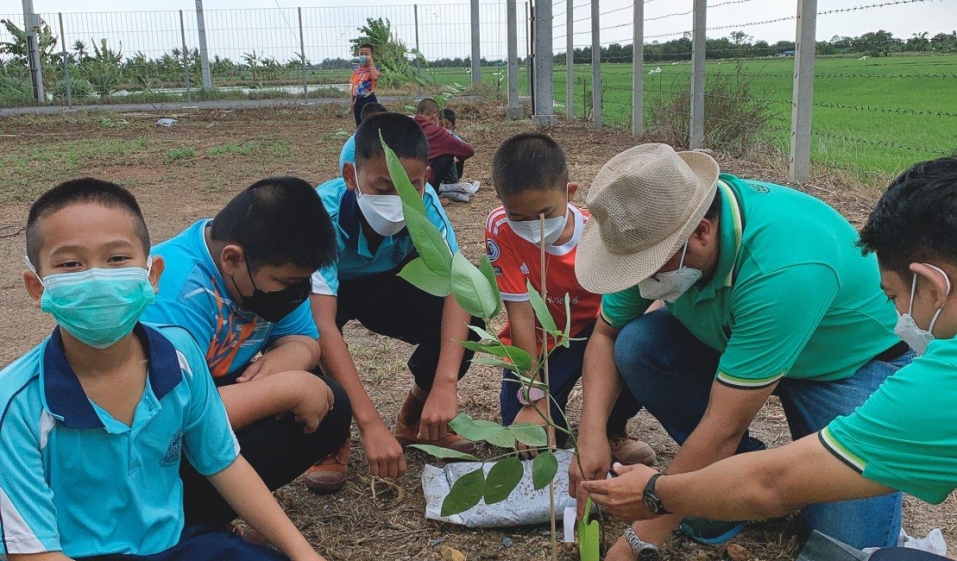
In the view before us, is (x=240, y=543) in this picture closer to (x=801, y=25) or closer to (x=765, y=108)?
(x=801, y=25)

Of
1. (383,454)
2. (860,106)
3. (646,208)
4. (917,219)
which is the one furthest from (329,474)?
(860,106)

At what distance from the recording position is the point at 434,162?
6293 millimetres

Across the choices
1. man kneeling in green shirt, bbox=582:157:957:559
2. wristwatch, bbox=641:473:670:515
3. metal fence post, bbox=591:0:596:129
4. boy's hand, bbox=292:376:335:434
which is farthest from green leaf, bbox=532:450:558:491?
metal fence post, bbox=591:0:596:129

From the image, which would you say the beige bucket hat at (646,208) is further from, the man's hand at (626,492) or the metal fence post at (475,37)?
the metal fence post at (475,37)

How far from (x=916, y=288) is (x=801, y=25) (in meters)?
4.69

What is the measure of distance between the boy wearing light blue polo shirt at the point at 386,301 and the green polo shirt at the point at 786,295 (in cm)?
80

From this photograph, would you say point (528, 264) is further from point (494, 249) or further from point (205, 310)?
point (205, 310)

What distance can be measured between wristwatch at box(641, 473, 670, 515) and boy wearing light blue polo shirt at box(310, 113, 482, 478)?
806mm

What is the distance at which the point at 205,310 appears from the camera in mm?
1990

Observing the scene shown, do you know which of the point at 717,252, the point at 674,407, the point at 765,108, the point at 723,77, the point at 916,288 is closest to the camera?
the point at 916,288

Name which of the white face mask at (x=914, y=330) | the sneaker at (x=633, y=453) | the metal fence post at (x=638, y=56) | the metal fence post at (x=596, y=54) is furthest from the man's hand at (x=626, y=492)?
the metal fence post at (x=596, y=54)

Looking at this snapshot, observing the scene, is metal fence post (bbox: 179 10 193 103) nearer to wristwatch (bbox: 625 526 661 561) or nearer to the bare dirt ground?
the bare dirt ground

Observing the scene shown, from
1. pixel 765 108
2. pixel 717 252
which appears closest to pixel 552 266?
pixel 717 252

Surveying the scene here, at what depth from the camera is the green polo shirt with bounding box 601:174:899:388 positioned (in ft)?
5.97
